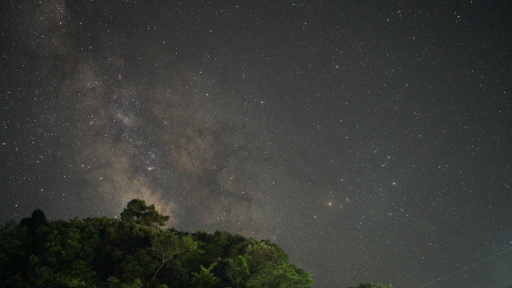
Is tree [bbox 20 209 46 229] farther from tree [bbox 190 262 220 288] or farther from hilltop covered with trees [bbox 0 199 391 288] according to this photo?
tree [bbox 190 262 220 288]

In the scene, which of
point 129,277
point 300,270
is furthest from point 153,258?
point 300,270

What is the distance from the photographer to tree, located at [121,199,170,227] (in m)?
15.4

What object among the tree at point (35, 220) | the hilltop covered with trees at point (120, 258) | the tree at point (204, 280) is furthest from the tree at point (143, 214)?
the tree at point (204, 280)

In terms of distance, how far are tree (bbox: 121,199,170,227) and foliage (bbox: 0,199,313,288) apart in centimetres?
46

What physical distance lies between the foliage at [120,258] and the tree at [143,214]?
0.46 meters

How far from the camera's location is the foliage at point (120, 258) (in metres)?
9.04

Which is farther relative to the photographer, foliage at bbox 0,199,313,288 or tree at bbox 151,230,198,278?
tree at bbox 151,230,198,278

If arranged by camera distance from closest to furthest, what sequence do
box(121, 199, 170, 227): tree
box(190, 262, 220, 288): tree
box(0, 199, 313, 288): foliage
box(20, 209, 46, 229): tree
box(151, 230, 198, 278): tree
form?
1. box(0, 199, 313, 288): foliage
2. box(151, 230, 198, 278): tree
3. box(190, 262, 220, 288): tree
4. box(20, 209, 46, 229): tree
5. box(121, 199, 170, 227): tree

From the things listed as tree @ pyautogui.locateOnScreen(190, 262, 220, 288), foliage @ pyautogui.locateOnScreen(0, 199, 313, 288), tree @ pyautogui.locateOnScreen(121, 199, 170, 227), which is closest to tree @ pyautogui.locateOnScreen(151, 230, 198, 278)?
foliage @ pyautogui.locateOnScreen(0, 199, 313, 288)

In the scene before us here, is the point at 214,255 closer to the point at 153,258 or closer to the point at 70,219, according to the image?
the point at 153,258

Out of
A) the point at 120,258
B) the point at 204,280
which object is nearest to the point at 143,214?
the point at 120,258

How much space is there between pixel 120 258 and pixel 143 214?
461cm

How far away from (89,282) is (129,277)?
1.43 meters

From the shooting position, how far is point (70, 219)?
38.9 feet
